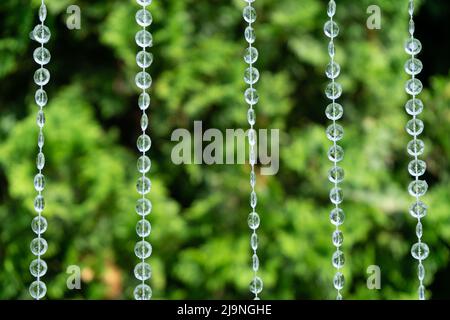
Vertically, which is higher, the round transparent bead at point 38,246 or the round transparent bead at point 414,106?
the round transparent bead at point 414,106

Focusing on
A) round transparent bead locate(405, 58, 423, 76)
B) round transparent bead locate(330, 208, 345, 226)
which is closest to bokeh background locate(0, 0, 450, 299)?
round transparent bead locate(330, 208, 345, 226)

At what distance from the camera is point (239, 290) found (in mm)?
2406

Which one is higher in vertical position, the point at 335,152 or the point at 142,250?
the point at 335,152

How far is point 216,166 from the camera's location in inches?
99.1

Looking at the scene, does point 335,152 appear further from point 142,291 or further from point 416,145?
point 142,291

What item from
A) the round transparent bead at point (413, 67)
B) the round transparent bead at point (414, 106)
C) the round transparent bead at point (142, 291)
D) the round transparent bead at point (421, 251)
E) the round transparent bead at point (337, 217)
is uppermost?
the round transparent bead at point (413, 67)

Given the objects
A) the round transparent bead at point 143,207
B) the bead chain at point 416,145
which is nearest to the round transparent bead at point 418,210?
the bead chain at point 416,145

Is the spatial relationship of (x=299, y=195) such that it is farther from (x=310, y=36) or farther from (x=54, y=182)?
(x=54, y=182)

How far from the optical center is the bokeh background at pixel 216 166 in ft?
7.72

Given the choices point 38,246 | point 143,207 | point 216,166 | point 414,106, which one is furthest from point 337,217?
point 216,166

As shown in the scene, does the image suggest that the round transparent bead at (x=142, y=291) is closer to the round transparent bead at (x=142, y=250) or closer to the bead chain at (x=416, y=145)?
the round transparent bead at (x=142, y=250)

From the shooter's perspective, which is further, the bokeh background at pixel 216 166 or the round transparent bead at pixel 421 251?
the bokeh background at pixel 216 166
